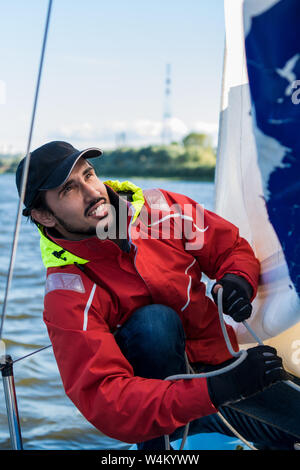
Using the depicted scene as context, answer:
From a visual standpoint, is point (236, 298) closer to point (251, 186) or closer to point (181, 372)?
point (181, 372)

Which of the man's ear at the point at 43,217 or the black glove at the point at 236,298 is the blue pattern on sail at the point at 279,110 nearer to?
the black glove at the point at 236,298

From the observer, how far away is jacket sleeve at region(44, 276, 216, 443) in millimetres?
1165

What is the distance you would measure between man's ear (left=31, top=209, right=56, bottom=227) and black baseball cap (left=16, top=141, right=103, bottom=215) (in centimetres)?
2

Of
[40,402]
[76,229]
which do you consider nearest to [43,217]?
[76,229]

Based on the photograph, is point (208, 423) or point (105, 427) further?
point (208, 423)

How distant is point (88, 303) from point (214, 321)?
0.40 meters

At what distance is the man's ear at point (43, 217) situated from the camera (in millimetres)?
1445

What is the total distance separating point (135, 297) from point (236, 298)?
0.83ft

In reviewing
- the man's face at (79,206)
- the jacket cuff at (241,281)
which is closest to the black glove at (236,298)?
the jacket cuff at (241,281)

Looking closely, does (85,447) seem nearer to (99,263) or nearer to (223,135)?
(99,263)

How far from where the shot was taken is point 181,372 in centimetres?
139

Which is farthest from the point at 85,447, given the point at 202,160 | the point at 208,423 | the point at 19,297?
the point at 202,160

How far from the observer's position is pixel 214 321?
1558 mm
